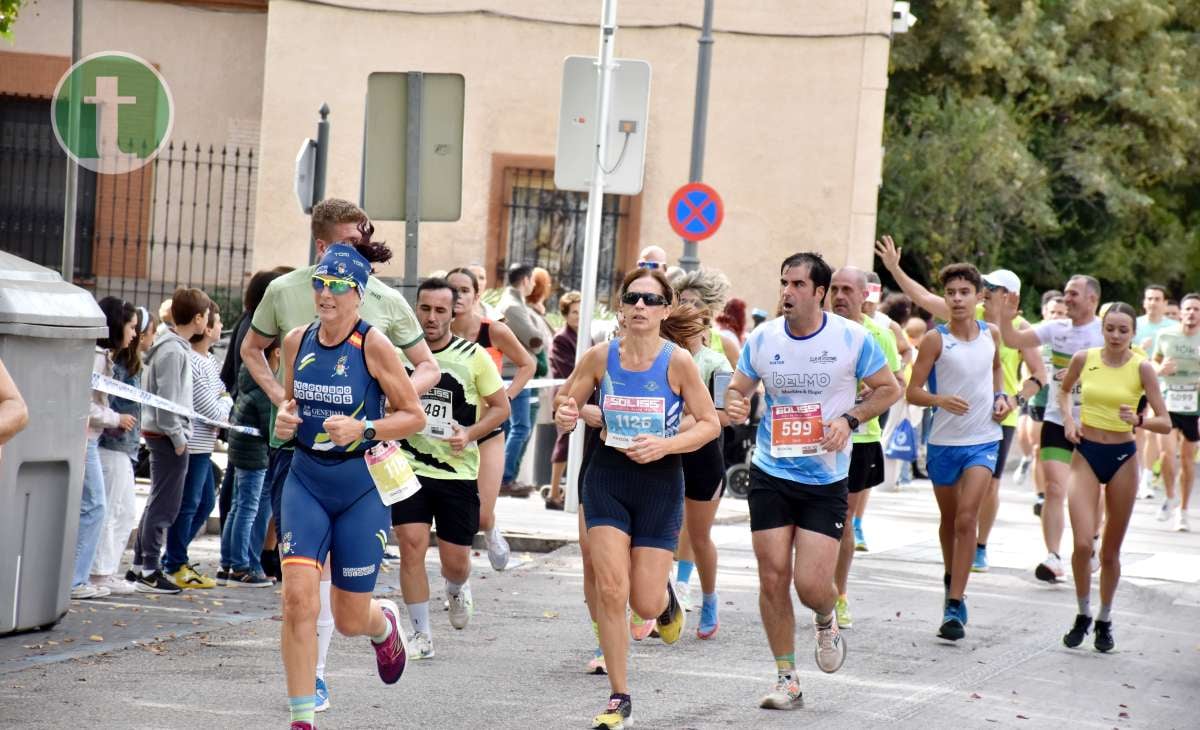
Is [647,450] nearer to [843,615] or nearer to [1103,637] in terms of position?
[843,615]

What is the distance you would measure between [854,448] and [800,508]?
2.32 m

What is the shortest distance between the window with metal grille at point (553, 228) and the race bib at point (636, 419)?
53.6ft

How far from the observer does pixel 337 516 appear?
677 centimetres

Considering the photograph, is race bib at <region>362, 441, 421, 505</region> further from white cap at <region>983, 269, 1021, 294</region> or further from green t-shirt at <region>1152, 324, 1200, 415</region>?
green t-shirt at <region>1152, 324, 1200, 415</region>

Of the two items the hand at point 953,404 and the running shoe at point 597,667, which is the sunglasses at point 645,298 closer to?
the running shoe at point 597,667

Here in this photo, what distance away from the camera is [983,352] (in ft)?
34.4

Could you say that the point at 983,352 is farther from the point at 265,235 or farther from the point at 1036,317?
the point at 1036,317

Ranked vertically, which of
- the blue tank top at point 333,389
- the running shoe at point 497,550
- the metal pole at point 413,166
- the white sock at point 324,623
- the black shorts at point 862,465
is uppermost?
the metal pole at point 413,166

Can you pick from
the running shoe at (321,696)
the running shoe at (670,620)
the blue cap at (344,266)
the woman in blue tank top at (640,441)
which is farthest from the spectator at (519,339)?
the blue cap at (344,266)

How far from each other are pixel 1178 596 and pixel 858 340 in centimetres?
509

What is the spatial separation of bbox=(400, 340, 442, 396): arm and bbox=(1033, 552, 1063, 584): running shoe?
5.89 m

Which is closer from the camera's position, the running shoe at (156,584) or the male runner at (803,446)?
the male runner at (803,446)

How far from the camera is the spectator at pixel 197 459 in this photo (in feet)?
34.1

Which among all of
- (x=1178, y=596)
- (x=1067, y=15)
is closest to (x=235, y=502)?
(x=1178, y=596)
